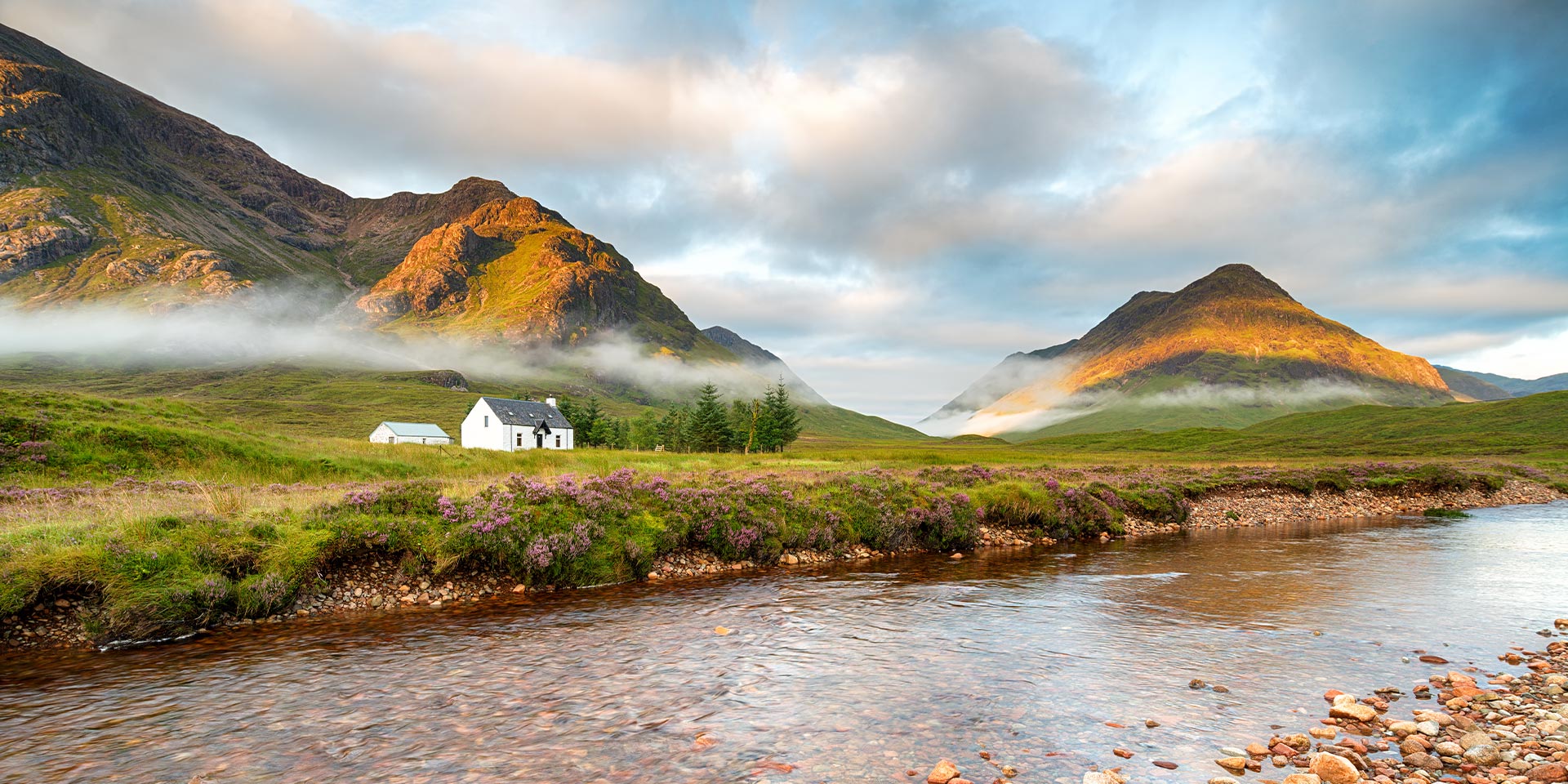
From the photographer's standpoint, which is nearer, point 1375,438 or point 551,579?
point 551,579

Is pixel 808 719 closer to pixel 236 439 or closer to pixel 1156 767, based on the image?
pixel 1156 767

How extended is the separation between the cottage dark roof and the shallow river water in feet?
354

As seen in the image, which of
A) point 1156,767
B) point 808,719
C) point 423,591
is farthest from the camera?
point 423,591

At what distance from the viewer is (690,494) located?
985 inches

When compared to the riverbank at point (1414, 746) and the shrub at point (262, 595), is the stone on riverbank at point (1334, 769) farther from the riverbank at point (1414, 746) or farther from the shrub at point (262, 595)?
the shrub at point (262, 595)

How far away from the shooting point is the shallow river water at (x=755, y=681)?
866 centimetres

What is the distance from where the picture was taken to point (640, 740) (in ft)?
30.4

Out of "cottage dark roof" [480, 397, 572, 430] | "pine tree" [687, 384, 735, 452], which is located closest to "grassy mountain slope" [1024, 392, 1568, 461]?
"pine tree" [687, 384, 735, 452]

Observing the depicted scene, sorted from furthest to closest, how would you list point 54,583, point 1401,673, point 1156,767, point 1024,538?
point 1024,538 → point 54,583 → point 1401,673 → point 1156,767

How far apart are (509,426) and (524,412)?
7.40 meters

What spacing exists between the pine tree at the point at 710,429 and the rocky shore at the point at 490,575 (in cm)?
9465

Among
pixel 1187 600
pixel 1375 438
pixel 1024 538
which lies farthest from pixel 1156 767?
pixel 1375 438

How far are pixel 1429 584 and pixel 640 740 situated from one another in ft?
80.8

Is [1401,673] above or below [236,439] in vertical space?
below
